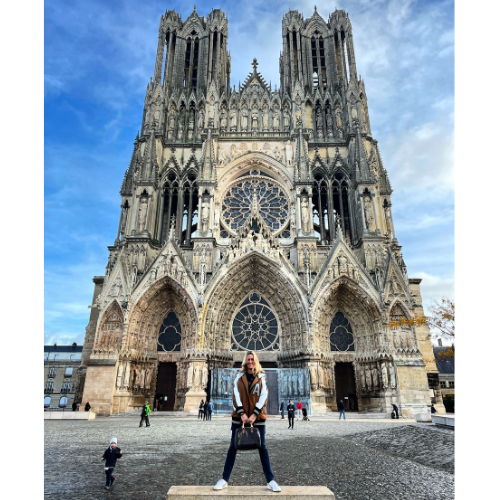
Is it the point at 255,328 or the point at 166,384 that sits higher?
the point at 255,328

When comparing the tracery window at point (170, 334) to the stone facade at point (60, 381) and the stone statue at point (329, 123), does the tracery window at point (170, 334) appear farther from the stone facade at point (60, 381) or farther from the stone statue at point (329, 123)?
the stone facade at point (60, 381)

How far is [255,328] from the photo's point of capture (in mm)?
21266

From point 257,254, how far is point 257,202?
469 cm

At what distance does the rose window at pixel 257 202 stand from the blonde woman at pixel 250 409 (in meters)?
20.5

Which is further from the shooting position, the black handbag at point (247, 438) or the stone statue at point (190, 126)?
the stone statue at point (190, 126)

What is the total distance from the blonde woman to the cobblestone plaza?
125cm

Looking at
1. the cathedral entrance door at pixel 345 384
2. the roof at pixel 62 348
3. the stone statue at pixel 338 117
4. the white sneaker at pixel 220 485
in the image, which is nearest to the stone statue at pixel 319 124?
the stone statue at pixel 338 117

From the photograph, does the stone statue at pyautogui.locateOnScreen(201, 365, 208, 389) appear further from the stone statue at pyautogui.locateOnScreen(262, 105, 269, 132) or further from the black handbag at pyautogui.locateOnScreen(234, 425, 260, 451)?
the stone statue at pyautogui.locateOnScreen(262, 105, 269, 132)

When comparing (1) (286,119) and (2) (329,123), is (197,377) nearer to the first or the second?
(1) (286,119)

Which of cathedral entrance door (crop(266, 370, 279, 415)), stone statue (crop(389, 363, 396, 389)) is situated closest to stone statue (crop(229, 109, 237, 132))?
cathedral entrance door (crop(266, 370, 279, 415))

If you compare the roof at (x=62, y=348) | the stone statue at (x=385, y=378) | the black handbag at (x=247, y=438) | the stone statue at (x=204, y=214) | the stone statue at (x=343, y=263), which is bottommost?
the black handbag at (x=247, y=438)

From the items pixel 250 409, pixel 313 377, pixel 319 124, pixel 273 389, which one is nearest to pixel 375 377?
pixel 313 377

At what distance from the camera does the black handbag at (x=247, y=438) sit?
3295 mm
